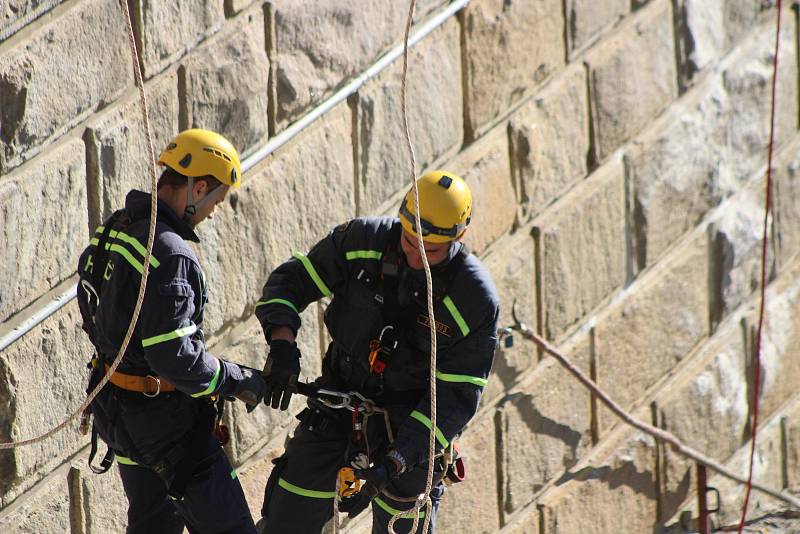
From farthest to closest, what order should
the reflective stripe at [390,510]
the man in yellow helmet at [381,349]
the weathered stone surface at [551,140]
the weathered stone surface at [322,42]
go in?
1. the weathered stone surface at [551,140]
2. the weathered stone surface at [322,42]
3. the reflective stripe at [390,510]
4. the man in yellow helmet at [381,349]

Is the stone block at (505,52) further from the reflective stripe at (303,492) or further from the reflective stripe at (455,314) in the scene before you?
the reflective stripe at (303,492)

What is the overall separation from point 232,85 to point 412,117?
1013mm

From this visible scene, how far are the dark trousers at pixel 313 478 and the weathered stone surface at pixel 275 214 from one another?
0.67m

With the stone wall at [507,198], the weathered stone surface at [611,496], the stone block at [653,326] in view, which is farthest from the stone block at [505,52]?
the weathered stone surface at [611,496]

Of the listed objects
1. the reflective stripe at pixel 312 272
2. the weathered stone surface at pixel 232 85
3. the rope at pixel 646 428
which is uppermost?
the weathered stone surface at pixel 232 85

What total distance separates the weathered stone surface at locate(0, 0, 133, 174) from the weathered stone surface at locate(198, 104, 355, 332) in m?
0.69

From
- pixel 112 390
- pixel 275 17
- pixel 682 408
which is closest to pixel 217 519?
pixel 112 390

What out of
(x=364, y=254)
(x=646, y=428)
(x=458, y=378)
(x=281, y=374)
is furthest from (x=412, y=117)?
(x=646, y=428)

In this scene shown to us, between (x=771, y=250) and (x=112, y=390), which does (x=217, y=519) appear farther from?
(x=771, y=250)

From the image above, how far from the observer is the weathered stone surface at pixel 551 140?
648cm

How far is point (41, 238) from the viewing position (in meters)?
4.78

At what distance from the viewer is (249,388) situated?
14.8 ft

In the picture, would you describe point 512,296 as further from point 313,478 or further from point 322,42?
point 313,478

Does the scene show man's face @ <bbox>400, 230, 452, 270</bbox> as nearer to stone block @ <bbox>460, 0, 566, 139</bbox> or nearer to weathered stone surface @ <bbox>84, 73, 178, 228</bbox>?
weathered stone surface @ <bbox>84, 73, 178, 228</bbox>
